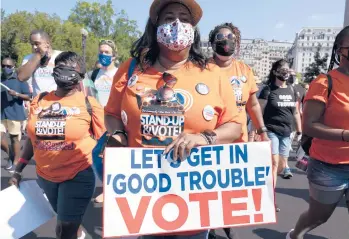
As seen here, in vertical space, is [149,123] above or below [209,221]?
above

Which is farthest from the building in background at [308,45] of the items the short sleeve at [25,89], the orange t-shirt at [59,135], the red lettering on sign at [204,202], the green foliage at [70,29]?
the red lettering on sign at [204,202]

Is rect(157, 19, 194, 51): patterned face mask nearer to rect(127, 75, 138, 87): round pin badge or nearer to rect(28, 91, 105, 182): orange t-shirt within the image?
rect(127, 75, 138, 87): round pin badge

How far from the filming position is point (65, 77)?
112 inches

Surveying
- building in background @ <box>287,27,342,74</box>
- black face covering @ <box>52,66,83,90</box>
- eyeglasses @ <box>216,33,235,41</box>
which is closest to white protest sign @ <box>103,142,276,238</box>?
black face covering @ <box>52,66,83,90</box>

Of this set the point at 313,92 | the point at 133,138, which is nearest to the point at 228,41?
the point at 313,92

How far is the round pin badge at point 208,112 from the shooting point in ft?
5.93

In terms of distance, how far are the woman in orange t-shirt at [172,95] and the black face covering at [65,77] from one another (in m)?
0.96

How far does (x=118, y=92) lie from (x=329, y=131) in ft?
5.09

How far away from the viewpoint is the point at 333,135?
103 inches

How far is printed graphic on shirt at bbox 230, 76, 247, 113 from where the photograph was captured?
11.1ft

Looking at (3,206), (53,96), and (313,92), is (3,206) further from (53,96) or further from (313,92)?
(313,92)

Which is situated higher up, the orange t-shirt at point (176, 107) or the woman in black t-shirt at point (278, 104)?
the orange t-shirt at point (176, 107)

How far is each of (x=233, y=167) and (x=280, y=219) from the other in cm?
308

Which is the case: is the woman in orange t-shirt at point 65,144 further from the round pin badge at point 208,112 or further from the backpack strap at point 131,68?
the round pin badge at point 208,112
